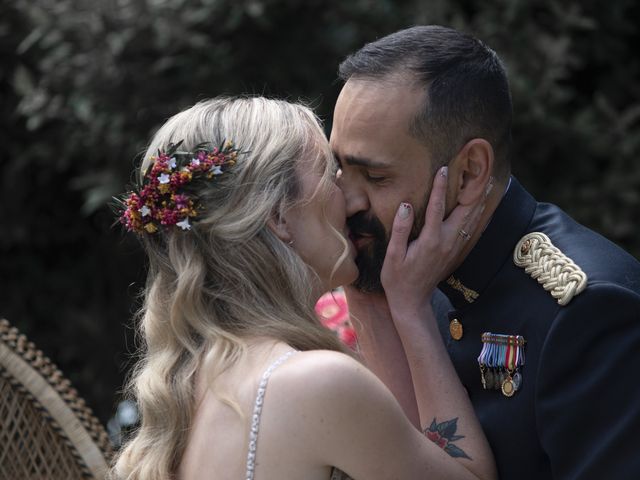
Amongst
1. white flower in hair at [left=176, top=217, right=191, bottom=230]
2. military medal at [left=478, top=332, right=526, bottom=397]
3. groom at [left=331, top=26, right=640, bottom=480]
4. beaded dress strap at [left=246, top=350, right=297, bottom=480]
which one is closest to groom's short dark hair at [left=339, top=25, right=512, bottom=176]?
groom at [left=331, top=26, right=640, bottom=480]

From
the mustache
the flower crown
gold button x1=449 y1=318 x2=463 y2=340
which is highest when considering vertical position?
the flower crown

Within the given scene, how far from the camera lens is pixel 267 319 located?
2775mm

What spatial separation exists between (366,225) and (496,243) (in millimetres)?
360

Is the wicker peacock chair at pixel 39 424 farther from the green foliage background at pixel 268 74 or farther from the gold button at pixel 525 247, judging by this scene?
the green foliage background at pixel 268 74

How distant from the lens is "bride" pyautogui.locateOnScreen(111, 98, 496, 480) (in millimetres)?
2570

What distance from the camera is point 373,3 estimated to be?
5066 mm

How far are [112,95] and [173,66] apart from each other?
1.02 feet

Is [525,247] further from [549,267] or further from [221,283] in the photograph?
[221,283]

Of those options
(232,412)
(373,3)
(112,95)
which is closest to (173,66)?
(112,95)

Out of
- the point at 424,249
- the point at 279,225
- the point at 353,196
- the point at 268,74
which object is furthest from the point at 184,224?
the point at 268,74

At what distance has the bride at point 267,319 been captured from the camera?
2.57 m

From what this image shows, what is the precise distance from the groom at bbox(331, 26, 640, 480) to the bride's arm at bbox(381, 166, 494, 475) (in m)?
0.05

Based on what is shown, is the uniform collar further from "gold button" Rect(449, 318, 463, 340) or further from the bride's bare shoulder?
the bride's bare shoulder

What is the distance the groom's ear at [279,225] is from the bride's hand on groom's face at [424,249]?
0.31 meters
